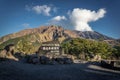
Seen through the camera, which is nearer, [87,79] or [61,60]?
[87,79]

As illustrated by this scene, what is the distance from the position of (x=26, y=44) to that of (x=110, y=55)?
128 feet

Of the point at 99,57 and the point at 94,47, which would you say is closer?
the point at 99,57

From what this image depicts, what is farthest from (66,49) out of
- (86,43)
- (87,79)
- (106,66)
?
(87,79)

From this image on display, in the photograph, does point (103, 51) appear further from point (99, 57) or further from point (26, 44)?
point (26, 44)

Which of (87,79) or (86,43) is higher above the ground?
(86,43)

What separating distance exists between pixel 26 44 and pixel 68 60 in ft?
141

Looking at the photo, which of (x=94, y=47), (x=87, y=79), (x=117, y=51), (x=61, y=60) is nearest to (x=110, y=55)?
(x=117, y=51)

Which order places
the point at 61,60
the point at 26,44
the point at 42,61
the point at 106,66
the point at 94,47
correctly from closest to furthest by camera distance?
the point at 106,66 → the point at 42,61 → the point at 61,60 → the point at 94,47 → the point at 26,44

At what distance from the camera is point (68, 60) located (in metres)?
46.4

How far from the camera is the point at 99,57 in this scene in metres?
74.4

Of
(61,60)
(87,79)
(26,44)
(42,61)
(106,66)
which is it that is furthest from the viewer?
(26,44)

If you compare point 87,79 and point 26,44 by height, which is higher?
point 26,44

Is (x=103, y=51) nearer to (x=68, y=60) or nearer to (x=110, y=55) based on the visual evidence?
(x=110, y=55)

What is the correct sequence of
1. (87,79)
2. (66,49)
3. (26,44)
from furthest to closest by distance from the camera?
(66,49) → (26,44) → (87,79)
